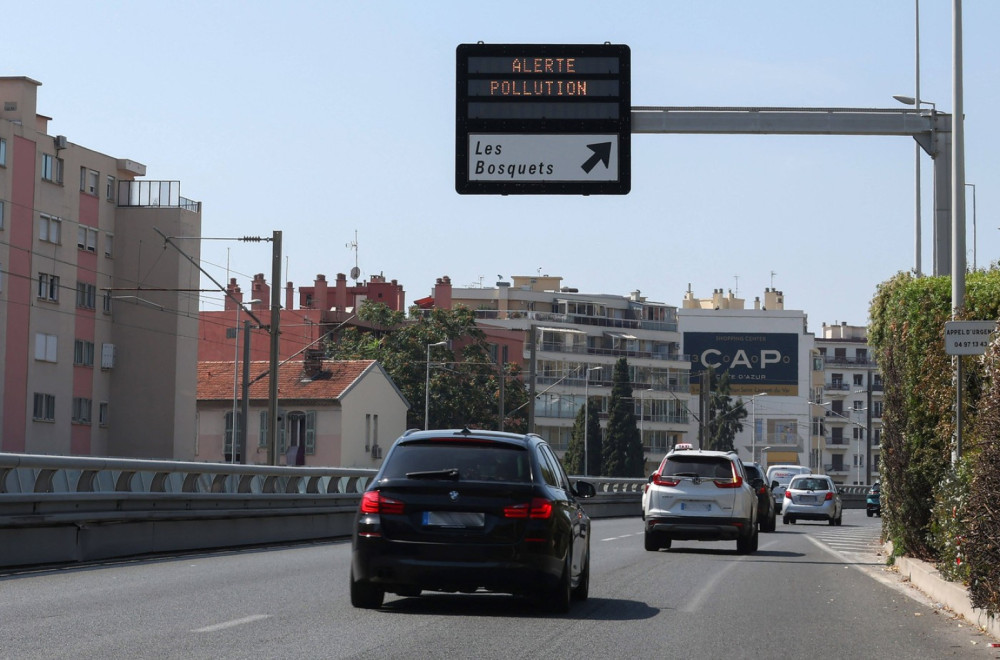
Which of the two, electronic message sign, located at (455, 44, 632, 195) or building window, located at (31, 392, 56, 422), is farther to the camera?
building window, located at (31, 392, 56, 422)

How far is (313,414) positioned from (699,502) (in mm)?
68481

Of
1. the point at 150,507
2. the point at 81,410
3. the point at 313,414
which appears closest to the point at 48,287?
the point at 81,410

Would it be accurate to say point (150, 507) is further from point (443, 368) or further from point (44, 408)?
point (443, 368)

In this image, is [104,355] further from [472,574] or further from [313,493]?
[472,574]

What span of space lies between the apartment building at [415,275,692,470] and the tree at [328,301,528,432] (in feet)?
81.5

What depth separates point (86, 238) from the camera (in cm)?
7375

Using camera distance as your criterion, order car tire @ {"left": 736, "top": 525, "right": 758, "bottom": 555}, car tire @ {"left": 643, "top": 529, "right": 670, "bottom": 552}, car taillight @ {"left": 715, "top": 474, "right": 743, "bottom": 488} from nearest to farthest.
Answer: car tire @ {"left": 643, "top": 529, "right": 670, "bottom": 552}
car taillight @ {"left": 715, "top": 474, "right": 743, "bottom": 488}
car tire @ {"left": 736, "top": 525, "right": 758, "bottom": 555}

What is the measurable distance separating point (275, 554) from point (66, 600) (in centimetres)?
817

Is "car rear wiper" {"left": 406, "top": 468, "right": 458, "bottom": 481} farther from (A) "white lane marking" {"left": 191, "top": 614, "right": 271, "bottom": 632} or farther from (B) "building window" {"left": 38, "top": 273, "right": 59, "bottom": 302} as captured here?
(B) "building window" {"left": 38, "top": 273, "right": 59, "bottom": 302}

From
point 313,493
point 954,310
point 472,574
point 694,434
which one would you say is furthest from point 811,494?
point 694,434

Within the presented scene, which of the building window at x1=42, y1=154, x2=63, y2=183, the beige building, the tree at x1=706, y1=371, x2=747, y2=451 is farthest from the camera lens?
the tree at x1=706, y1=371, x2=747, y2=451

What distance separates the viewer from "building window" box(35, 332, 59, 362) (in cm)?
6911

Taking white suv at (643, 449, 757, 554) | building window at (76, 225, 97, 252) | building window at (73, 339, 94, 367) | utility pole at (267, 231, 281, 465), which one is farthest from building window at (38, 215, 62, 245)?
white suv at (643, 449, 757, 554)

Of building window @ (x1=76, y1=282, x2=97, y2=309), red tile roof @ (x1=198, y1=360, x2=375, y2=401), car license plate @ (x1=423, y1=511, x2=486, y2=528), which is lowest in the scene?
car license plate @ (x1=423, y1=511, x2=486, y2=528)
